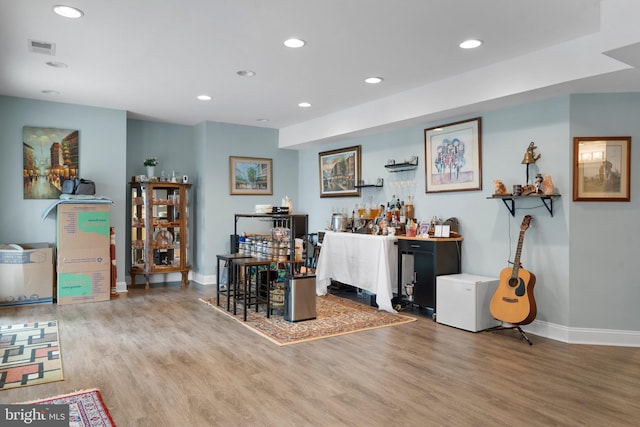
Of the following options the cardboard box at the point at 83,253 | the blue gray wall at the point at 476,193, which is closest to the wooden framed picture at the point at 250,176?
the blue gray wall at the point at 476,193

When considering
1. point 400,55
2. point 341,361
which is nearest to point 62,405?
point 341,361

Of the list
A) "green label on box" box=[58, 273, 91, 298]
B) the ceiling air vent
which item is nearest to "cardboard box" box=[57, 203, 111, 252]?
"green label on box" box=[58, 273, 91, 298]

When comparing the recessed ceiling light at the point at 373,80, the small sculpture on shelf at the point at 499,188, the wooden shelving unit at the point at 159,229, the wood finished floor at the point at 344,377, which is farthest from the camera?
the wooden shelving unit at the point at 159,229

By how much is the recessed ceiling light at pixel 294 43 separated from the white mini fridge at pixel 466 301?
112 inches

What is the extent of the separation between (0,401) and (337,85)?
4247 mm

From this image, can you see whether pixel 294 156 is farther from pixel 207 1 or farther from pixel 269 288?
pixel 207 1

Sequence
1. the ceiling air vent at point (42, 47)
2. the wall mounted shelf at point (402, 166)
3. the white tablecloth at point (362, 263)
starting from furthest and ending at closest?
1. the wall mounted shelf at point (402, 166)
2. the white tablecloth at point (362, 263)
3. the ceiling air vent at point (42, 47)

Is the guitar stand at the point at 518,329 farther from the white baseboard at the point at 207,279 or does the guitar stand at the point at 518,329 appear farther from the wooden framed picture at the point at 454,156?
the white baseboard at the point at 207,279

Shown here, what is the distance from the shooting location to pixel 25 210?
593 centimetres

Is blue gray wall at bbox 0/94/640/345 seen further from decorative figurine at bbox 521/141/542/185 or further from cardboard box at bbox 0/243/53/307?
cardboard box at bbox 0/243/53/307

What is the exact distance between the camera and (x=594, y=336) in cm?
415

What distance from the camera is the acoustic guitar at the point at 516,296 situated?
413cm

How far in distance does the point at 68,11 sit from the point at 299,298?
10.8ft

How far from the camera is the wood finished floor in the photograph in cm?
267
